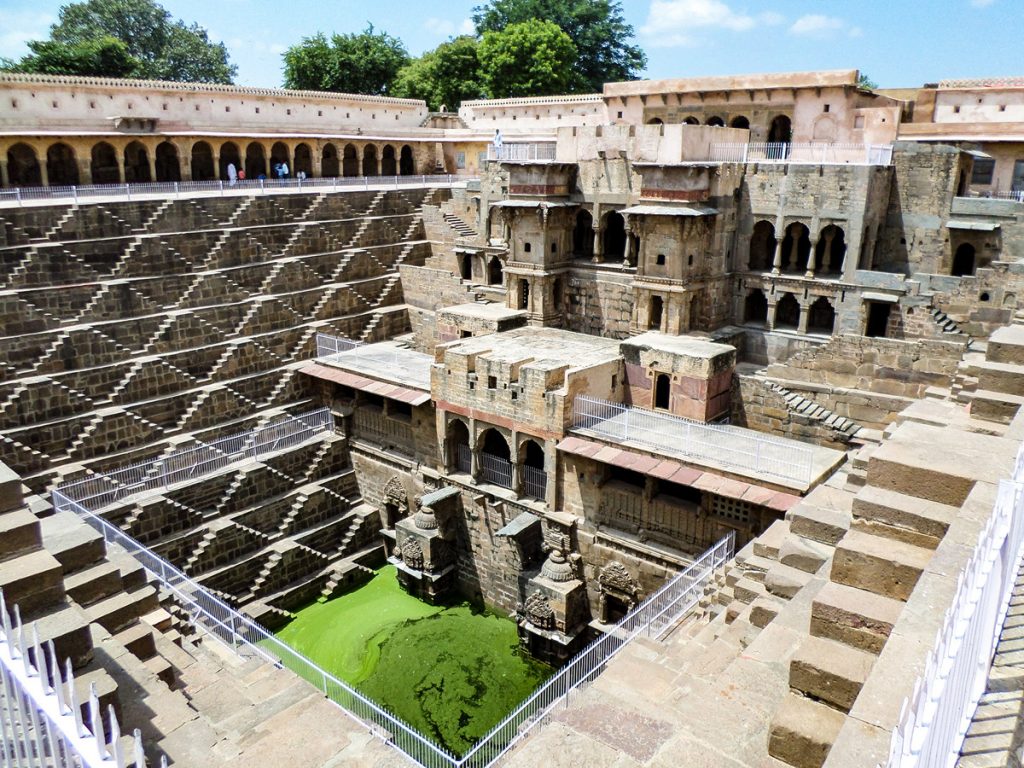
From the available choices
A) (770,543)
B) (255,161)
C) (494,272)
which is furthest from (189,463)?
(255,161)

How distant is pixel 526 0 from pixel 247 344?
127ft

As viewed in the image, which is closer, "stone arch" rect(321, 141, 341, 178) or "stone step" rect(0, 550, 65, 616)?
"stone step" rect(0, 550, 65, 616)

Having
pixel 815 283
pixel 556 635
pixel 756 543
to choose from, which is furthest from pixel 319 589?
pixel 815 283

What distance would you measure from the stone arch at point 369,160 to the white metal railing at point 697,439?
23697 millimetres

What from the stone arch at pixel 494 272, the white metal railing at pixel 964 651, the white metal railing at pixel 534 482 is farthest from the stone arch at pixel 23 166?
the white metal railing at pixel 964 651

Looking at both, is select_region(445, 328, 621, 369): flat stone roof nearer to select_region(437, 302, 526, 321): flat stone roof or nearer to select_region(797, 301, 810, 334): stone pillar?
select_region(437, 302, 526, 321): flat stone roof

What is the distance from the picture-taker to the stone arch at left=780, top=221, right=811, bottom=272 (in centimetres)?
2184

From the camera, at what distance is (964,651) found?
3924 mm

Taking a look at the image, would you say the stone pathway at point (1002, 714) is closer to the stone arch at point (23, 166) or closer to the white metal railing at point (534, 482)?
the white metal railing at point (534, 482)

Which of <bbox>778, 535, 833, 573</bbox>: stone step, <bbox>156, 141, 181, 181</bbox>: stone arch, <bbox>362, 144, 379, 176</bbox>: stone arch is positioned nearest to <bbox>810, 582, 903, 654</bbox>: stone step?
<bbox>778, 535, 833, 573</bbox>: stone step

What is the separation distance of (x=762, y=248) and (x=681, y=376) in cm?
635

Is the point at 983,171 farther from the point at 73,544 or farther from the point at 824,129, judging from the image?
the point at 73,544

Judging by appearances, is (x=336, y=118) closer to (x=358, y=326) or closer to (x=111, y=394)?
(x=358, y=326)

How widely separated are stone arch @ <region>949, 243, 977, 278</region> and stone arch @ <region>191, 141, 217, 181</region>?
28583 mm
